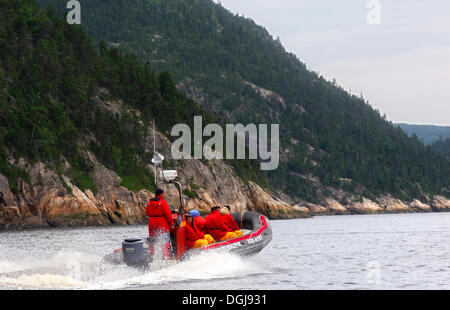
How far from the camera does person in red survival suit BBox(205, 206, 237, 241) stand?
69.9 ft

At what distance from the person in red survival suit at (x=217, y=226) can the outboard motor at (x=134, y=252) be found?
3350 mm

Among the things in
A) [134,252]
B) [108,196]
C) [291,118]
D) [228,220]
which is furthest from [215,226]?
[291,118]

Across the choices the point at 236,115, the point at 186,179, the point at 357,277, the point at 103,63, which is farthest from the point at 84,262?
the point at 236,115

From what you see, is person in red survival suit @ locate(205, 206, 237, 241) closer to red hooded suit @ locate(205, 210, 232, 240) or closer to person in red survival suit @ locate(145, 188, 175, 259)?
red hooded suit @ locate(205, 210, 232, 240)

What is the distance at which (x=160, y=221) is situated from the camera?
1962 cm

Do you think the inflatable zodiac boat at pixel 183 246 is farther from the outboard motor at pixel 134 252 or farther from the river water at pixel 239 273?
the river water at pixel 239 273

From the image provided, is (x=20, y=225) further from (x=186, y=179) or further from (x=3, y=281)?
(x=3, y=281)

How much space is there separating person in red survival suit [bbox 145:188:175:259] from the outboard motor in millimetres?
1134

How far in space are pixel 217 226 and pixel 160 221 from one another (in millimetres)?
2384

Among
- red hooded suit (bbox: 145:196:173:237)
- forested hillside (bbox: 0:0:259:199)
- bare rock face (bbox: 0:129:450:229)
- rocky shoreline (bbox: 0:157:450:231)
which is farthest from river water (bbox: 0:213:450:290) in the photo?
forested hillside (bbox: 0:0:259:199)

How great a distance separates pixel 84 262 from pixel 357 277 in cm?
865

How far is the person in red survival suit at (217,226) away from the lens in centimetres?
2130

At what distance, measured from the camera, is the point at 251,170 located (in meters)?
105

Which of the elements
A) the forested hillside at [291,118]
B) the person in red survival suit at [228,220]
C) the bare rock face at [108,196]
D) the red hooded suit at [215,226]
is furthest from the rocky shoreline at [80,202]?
the forested hillside at [291,118]
